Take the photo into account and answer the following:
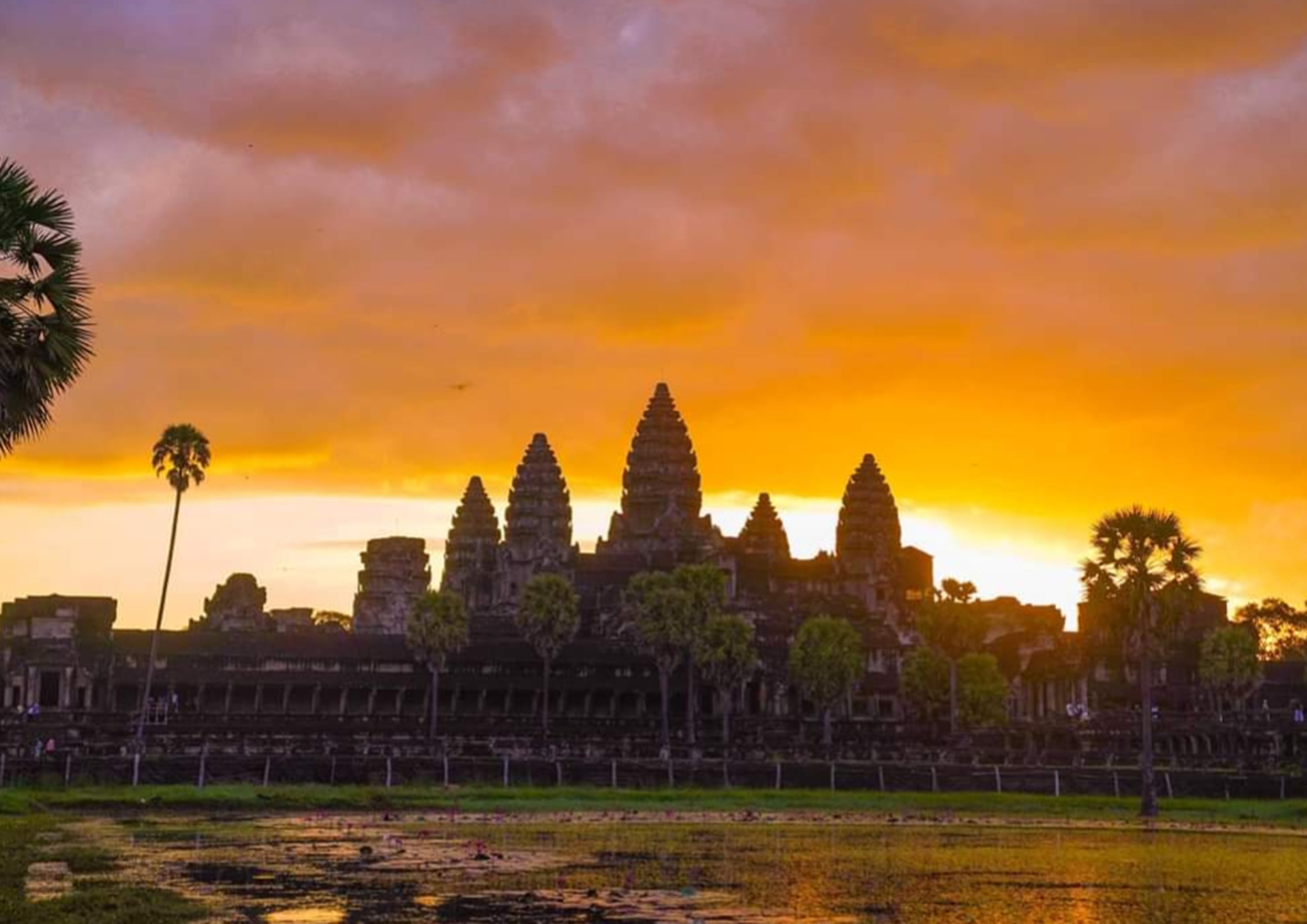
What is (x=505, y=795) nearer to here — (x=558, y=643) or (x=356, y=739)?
(x=356, y=739)

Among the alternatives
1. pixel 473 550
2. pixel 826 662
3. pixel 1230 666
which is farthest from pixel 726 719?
pixel 473 550

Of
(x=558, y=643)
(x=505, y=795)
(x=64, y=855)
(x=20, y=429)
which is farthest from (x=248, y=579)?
(x=20, y=429)

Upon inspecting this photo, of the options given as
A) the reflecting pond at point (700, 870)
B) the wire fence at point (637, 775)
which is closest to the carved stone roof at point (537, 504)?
the wire fence at point (637, 775)

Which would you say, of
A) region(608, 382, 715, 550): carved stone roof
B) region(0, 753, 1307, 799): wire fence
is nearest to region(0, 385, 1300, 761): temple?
region(608, 382, 715, 550): carved stone roof

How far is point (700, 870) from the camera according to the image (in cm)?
4616

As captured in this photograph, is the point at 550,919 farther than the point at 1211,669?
No

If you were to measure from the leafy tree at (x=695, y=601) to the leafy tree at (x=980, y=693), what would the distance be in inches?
835

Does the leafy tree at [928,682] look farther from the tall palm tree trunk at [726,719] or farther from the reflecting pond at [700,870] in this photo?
the reflecting pond at [700,870]

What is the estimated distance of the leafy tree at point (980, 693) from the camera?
12462 centimetres

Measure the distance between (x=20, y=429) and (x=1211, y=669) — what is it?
100917mm

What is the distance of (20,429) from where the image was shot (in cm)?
3644

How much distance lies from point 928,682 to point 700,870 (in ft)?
274

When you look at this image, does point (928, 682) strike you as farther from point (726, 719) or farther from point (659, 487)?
point (659, 487)

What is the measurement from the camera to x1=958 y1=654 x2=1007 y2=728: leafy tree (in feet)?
409
